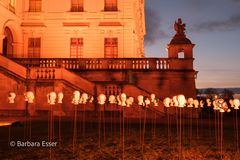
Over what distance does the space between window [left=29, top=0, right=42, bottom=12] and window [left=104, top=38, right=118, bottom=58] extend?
23.5 feet

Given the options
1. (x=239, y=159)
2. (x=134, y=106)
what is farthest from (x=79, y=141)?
(x=134, y=106)

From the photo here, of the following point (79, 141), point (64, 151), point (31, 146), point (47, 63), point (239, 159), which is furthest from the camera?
point (47, 63)

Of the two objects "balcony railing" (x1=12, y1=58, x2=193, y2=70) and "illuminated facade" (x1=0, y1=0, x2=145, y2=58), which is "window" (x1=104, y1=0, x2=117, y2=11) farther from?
"balcony railing" (x1=12, y1=58, x2=193, y2=70)

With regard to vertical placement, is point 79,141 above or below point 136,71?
below

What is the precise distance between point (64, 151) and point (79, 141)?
1835 millimetres

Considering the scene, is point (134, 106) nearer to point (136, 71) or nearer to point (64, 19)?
point (136, 71)

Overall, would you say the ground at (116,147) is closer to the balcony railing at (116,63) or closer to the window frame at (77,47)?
the balcony railing at (116,63)

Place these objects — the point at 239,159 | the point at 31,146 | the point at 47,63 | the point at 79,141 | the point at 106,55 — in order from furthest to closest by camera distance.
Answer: the point at 106,55, the point at 47,63, the point at 79,141, the point at 31,146, the point at 239,159

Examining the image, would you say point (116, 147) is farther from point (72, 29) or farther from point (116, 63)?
point (72, 29)

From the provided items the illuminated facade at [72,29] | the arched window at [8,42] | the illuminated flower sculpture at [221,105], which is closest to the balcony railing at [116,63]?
the illuminated facade at [72,29]

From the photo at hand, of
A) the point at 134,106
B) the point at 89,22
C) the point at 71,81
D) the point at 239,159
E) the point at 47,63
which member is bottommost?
the point at 239,159

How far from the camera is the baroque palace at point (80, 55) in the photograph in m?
21.5

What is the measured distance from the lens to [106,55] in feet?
98.9

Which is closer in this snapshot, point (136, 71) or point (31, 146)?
point (31, 146)
